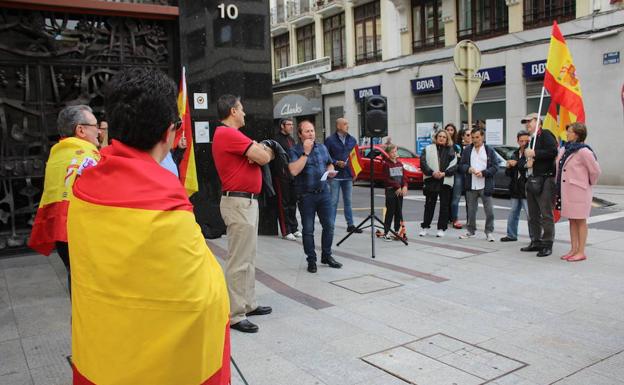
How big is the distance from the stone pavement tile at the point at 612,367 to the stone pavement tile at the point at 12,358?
3.96 meters

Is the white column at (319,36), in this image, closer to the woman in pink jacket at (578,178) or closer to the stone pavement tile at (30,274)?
the woman in pink jacket at (578,178)

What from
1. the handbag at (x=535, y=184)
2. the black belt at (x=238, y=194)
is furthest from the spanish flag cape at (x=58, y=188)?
the handbag at (x=535, y=184)

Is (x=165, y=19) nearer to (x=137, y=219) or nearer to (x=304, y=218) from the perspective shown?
(x=304, y=218)

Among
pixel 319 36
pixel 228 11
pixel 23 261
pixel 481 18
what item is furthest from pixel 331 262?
pixel 319 36

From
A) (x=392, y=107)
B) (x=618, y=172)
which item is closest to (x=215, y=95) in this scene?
(x=618, y=172)

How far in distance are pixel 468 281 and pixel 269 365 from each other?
3107mm

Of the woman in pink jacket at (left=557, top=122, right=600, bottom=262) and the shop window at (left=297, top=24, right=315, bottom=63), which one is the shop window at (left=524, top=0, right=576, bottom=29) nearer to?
the woman in pink jacket at (left=557, top=122, right=600, bottom=262)

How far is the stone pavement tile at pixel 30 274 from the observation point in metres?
6.28

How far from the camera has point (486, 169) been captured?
884 cm

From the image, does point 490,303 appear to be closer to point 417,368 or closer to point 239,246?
point 417,368

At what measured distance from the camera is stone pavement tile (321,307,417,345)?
14.0ft

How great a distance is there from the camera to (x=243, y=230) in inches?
180

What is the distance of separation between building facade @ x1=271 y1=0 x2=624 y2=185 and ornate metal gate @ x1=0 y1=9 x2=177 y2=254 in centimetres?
939

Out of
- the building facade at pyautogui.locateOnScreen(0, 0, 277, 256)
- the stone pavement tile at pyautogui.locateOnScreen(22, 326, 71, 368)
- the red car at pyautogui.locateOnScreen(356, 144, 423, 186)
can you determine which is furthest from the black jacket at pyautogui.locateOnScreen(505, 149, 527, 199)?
the red car at pyautogui.locateOnScreen(356, 144, 423, 186)
